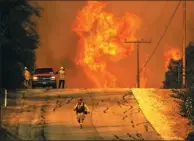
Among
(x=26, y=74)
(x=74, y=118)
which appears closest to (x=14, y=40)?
(x=26, y=74)

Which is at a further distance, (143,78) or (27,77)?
(143,78)

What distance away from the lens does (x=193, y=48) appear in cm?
8975

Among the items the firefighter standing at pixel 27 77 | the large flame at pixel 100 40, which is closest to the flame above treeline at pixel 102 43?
the large flame at pixel 100 40

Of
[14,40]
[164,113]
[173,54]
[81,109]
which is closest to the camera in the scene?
[81,109]

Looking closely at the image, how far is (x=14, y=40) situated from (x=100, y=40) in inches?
2589

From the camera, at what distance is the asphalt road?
2928 centimetres

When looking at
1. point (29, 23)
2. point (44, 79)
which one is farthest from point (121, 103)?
point (29, 23)

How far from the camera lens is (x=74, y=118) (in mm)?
34094

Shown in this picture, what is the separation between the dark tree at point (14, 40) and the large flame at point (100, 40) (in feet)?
191

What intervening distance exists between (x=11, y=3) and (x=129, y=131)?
76.4 feet

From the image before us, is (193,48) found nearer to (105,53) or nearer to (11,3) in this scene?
(105,53)

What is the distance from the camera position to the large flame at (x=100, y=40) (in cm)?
11100

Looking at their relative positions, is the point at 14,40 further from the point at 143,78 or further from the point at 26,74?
the point at 143,78

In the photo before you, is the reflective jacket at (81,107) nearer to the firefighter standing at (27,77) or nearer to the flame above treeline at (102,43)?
the firefighter standing at (27,77)
